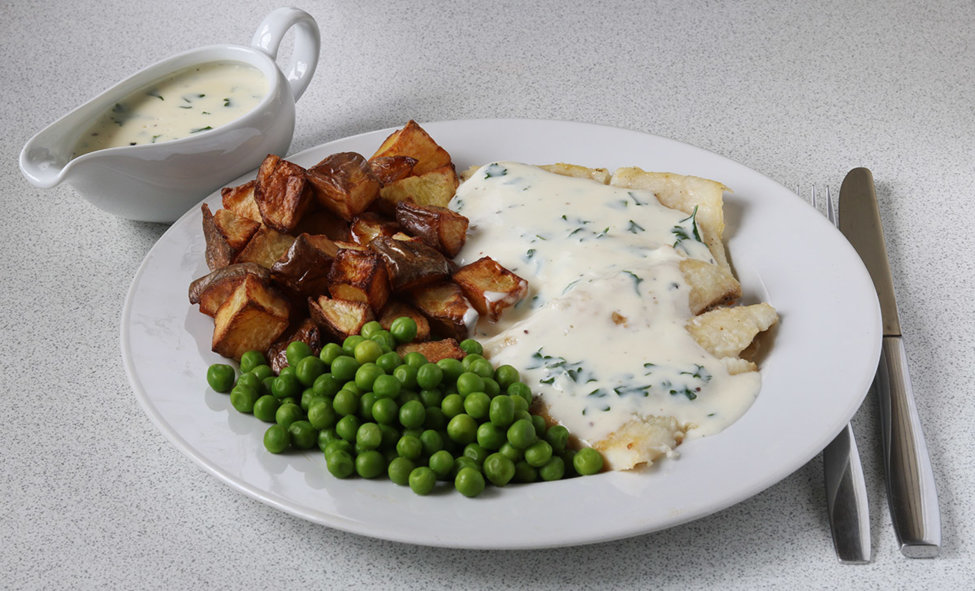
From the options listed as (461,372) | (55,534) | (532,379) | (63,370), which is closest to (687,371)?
(532,379)

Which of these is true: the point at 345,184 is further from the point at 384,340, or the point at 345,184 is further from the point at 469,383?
the point at 469,383

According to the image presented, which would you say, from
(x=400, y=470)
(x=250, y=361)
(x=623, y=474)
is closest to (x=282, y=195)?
(x=250, y=361)

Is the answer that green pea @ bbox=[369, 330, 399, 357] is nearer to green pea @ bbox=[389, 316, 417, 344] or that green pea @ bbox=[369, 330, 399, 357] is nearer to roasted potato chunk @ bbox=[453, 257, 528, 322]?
green pea @ bbox=[389, 316, 417, 344]

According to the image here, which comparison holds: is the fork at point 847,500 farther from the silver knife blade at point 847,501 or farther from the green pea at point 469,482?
the green pea at point 469,482

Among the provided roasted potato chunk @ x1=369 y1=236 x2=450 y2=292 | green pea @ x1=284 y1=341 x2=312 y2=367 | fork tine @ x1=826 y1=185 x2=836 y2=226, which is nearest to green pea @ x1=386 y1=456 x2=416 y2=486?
green pea @ x1=284 y1=341 x2=312 y2=367

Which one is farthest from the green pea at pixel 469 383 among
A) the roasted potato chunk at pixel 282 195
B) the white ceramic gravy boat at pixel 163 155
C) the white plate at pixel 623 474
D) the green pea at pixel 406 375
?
the white ceramic gravy boat at pixel 163 155
